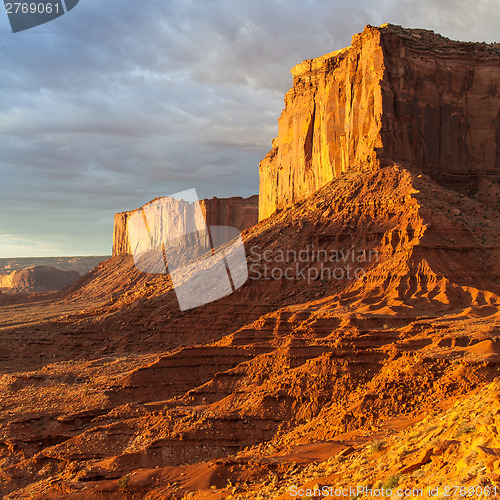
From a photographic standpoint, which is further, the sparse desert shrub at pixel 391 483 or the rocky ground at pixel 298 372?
the rocky ground at pixel 298 372

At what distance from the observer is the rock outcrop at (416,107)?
167ft

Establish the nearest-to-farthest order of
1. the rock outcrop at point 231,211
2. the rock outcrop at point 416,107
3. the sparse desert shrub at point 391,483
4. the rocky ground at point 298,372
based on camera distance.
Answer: the sparse desert shrub at point 391,483, the rocky ground at point 298,372, the rock outcrop at point 416,107, the rock outcrop at point 231,211

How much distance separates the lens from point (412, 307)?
104 feet

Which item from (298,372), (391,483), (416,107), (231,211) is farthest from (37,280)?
(391,483)

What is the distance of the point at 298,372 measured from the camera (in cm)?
2180

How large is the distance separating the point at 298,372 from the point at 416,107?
38302 mm

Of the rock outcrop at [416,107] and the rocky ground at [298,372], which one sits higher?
the rock outcrop at [416,107]

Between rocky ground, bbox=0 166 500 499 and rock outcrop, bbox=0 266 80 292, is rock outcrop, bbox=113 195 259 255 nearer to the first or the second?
rocky ground, bbox=0 166 500 499

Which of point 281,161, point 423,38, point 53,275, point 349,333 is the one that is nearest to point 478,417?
point 349,333

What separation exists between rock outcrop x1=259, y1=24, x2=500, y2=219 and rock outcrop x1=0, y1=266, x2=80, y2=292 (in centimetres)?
10674

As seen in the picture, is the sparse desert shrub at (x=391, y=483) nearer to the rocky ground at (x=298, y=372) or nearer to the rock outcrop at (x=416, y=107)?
the rocky ground at (x=298, y=372)

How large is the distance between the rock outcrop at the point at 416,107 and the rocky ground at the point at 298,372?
14.6 ft

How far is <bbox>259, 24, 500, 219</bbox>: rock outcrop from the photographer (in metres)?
50.9

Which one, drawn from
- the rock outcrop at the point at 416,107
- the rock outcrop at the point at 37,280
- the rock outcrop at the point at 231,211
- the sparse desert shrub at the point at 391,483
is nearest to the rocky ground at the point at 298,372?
the sparse desert shrub at the point at 391,483
